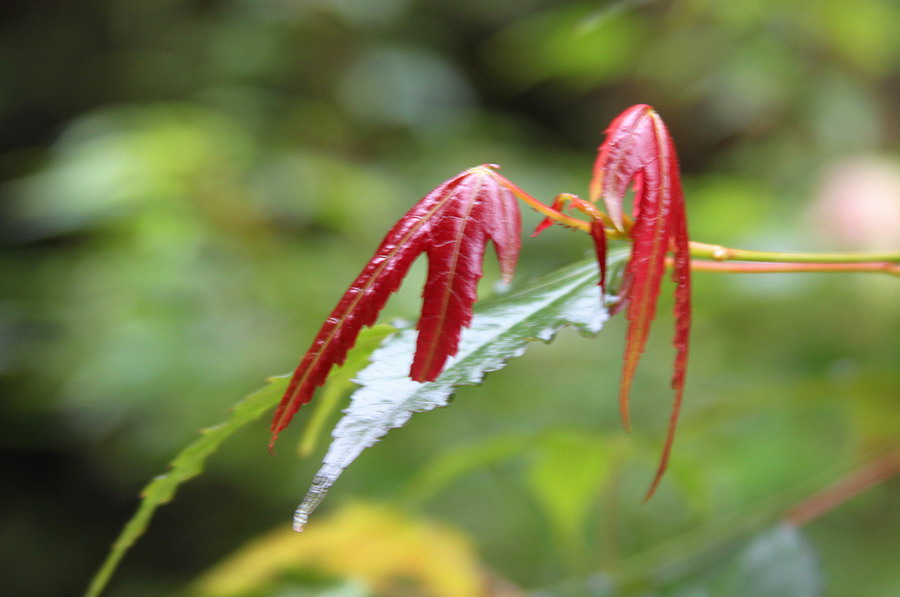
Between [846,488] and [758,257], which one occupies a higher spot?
[758,257]

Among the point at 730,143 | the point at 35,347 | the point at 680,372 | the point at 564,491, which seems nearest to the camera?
the point at 680,372

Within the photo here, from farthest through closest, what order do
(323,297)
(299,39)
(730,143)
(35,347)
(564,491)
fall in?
1. (730,143)
2. (299,39)
3. (35,347)
4. (323,297)
5. (564,491)

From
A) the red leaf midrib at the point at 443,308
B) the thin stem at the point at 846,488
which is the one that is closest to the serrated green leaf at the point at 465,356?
the red leaf midrib at the point at 443,308

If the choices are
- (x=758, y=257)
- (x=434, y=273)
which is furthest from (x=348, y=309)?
(x=758, y=257)

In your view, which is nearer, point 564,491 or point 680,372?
point 680,372

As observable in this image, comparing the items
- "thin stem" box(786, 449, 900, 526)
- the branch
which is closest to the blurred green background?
"thin stem" box(786, 449, 900, 526)

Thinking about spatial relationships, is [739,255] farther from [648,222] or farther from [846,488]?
[846,488]

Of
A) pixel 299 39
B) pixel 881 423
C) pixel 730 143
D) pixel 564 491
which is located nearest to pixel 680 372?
pixel 564 491

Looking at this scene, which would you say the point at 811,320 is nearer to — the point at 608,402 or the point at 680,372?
the point at 608,402
